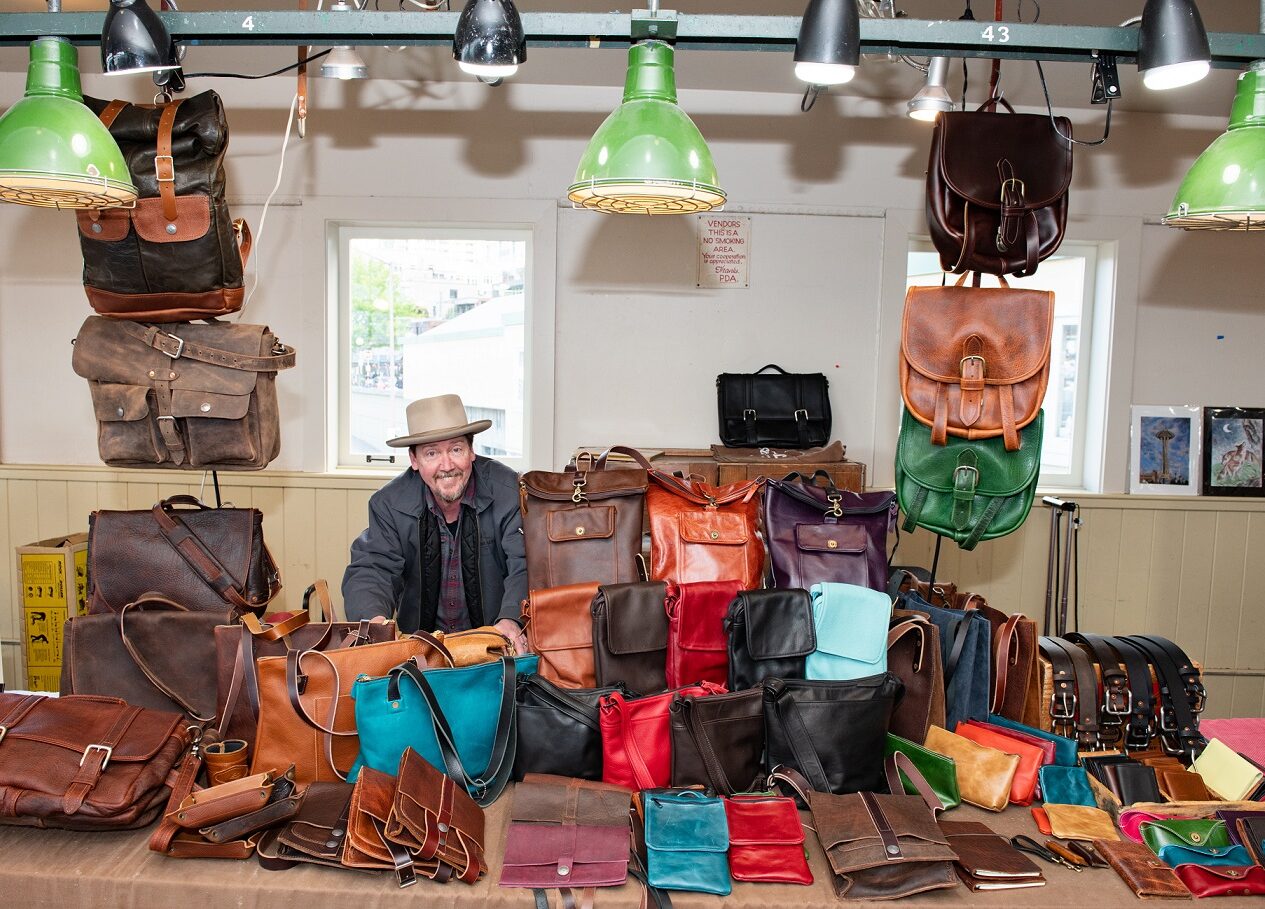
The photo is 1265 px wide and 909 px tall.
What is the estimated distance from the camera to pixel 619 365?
4973mm

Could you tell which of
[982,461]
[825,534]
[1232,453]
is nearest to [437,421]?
[825,534]

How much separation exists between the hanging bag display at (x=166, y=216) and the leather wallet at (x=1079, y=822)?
2.72 metres

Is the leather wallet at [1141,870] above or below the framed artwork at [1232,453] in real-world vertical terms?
below

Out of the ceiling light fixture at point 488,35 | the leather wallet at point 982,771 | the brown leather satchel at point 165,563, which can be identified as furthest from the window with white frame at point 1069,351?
the brown leather satchel at point 165,563

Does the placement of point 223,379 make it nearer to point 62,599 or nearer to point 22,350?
point 62,599

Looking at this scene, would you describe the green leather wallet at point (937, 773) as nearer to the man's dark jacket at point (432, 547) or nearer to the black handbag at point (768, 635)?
the black handbag at point (768, 635)

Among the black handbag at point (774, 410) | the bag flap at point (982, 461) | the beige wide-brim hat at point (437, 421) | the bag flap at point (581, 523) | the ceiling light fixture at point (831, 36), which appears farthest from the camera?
the black handbag at point (774, 410)

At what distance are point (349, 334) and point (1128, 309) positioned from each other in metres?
4.08

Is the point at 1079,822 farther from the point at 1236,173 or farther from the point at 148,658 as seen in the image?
the point at 148,658

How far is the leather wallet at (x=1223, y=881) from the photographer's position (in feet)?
6.82

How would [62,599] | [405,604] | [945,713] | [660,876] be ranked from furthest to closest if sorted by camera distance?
[62,599] → [405,604] → [945,713] → [660,876]

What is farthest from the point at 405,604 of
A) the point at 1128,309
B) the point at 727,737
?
the point at 1128,309

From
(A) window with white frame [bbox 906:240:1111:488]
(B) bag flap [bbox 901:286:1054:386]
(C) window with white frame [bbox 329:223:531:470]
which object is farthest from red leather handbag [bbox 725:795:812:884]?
(A) window with white frame [bbox 906:240:1111:488]

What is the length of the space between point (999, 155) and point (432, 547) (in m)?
2.26
